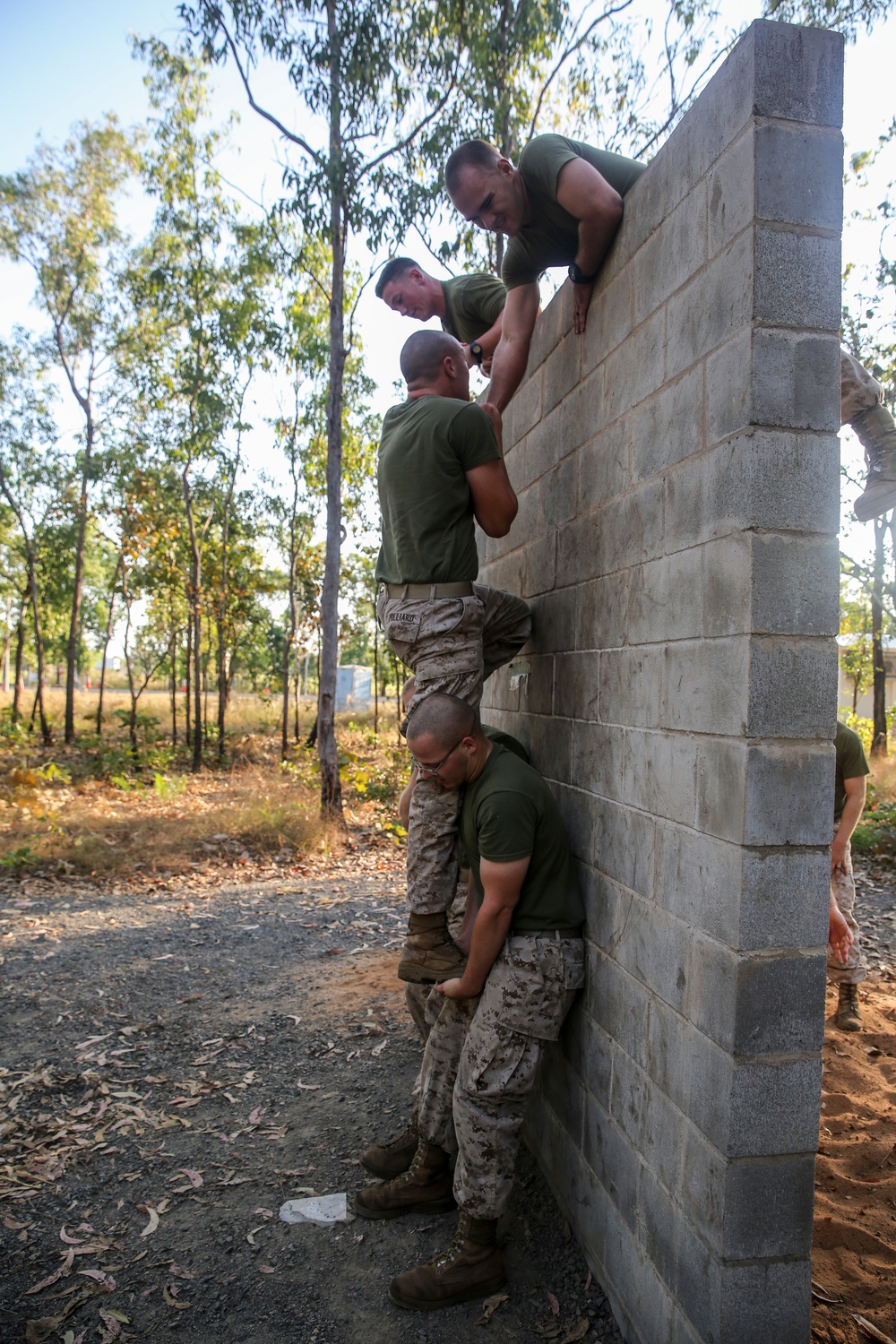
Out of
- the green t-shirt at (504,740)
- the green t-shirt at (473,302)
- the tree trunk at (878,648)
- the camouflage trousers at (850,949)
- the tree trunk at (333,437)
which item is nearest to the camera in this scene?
the green t-shirt at (504,740)

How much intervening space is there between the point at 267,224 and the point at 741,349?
489 inches

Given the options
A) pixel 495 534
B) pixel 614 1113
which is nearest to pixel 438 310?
pixel 495 534

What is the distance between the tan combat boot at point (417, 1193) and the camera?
2811 millimetres

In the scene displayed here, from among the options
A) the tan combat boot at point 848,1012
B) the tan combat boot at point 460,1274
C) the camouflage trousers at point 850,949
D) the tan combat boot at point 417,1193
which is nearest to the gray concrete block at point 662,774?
the tan combat boot at point 460,1274

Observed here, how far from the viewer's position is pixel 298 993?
4875 mm

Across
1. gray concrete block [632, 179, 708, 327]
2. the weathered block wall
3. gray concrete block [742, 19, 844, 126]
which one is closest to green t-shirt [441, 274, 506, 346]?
the weathered block wall

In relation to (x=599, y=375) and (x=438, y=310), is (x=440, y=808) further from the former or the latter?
(x=438, y=310)

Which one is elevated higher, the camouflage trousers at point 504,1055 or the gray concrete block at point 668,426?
the gray concrete block at point 668,426

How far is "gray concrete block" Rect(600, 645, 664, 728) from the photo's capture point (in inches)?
82.1

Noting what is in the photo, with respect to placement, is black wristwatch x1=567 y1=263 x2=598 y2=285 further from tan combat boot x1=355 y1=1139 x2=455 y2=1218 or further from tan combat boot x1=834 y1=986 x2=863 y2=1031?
tan combat boot x1=834 y1=986 x2=863 y2=1031

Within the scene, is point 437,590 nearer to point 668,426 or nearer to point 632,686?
point 632,686

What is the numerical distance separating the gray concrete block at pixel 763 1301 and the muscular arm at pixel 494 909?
1025mm

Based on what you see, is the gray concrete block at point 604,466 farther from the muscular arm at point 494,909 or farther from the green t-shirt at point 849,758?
the green t-shirt at point 849,758

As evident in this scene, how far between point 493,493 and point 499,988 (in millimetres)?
1641
